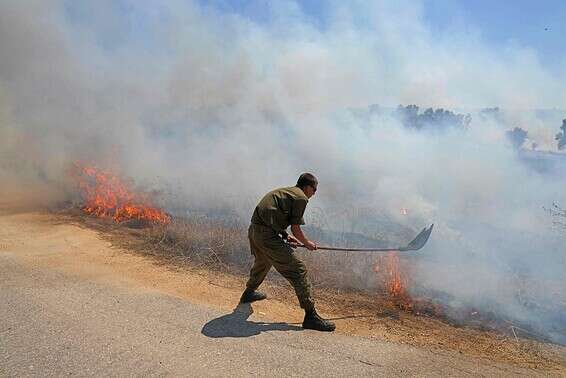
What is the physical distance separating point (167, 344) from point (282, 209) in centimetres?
171

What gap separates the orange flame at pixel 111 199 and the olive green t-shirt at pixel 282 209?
481cm

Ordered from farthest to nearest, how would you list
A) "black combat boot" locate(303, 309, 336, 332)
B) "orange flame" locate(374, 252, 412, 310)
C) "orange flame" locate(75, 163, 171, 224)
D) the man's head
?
"orange flame" locate(75, 163, 171, 224)
"orange flame" locate(374, 252, 412, 310)
the man's head
"black combat boot" locate(303, 309, 336, 332)

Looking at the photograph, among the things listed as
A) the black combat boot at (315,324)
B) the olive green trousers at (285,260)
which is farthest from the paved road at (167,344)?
the olive green trousers at (285,260)

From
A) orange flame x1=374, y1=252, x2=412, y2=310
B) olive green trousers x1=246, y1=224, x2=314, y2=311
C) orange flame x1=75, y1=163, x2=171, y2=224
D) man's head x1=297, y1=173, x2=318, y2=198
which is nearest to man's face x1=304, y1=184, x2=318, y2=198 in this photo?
man's head x1=297, y1=173, x2=318, y2=198

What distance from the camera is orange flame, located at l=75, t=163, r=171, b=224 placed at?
30.5 feet

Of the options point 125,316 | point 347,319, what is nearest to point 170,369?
point 125,316

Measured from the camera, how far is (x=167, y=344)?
3846 millimetres

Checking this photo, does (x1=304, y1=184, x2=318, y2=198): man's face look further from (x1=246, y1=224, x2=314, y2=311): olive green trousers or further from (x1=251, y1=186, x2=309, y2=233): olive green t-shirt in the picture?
(x1=246, y1=224, x2=314, y2=311): olive green trousers

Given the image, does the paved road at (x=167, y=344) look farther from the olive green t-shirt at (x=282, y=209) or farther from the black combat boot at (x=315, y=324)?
the olive green t-shirt at (x=282, y=209)

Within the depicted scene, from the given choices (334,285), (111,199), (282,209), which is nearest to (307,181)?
(282,209)

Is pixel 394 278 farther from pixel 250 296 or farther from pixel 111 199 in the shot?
pixel 111 199

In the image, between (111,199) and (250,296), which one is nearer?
(250,296)

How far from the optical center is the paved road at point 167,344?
11.4 feet

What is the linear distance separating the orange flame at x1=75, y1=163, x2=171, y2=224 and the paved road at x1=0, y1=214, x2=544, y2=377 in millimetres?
4243
